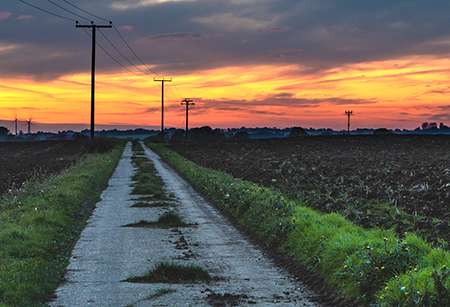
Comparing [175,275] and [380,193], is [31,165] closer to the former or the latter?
[380,193]

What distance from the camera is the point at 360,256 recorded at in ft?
25.4

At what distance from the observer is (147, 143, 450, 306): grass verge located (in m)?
6.19

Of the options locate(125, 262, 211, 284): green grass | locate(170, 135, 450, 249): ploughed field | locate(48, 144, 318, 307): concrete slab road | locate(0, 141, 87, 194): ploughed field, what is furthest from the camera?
locate(0, 141, 87, 194): ploughed field

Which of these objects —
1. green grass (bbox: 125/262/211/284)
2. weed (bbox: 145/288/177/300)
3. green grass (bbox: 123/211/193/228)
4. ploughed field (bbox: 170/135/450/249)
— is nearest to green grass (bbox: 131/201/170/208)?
green grass (bbox: 123/211/193/228)

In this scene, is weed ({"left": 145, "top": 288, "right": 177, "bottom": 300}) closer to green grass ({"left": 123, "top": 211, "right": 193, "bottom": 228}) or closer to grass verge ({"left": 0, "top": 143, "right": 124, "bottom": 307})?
grass verge ({"left": 0, "top": 143, "right": 124, "bottom": 307})

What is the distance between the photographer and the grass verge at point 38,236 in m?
7.45

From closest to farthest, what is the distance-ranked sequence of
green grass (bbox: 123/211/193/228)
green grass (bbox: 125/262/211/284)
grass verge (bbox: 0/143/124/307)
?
grass verge (bbox: 0/143/124/307)
green grass (bbox: 125/262/211/284)
green grass (bbox: 123/211/193/228)

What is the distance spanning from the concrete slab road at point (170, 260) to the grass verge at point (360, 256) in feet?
2.21

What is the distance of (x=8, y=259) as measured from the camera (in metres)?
9.10

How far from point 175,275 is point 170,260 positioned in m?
0.99

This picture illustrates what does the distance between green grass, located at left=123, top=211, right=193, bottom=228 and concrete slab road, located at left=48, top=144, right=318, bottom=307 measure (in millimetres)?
319

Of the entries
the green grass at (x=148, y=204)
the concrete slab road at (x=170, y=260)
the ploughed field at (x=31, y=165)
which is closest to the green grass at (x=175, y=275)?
the concrete slab road at (x=170, y=260)

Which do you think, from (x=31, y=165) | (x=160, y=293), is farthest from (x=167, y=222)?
(x=31, y=165)

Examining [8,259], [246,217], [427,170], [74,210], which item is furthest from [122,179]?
[8,259]
